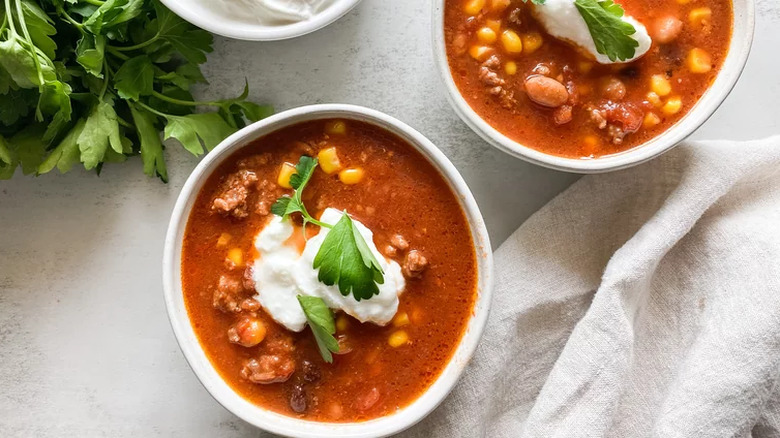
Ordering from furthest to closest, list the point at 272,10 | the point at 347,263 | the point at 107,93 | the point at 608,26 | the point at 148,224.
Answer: the point at 148,224 → the point at 107,93 → the point at 272,10 → the point at 608,26 → the point at 347,263

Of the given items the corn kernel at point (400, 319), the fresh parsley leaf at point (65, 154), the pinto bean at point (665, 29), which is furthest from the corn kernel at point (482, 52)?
the fresh parsley leaf at point (65, 154)

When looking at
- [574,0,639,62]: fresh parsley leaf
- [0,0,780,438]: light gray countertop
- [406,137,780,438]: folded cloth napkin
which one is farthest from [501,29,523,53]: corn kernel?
[406,137,780,438]: folded cloth napkin

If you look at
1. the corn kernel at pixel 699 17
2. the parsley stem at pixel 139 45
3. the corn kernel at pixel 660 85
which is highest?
the corn kernel at pixel 699 17

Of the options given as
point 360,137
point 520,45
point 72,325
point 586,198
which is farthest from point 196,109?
point 586,198

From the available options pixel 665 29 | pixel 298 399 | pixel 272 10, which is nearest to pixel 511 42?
pixel 665 29

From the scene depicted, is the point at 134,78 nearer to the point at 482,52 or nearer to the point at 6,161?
the point at 6,161

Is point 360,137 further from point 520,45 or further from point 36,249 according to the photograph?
point 36,249

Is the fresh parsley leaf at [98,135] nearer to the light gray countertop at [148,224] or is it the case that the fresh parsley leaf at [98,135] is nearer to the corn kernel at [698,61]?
the light gray countertop at [148,224]
